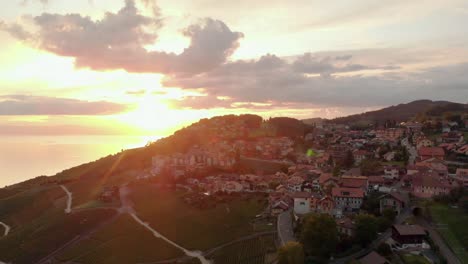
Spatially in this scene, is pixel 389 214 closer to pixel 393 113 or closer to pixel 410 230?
pixel 410 230

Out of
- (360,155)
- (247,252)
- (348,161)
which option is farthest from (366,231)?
(360,155)

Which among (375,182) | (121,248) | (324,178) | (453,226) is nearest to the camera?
(453,226)

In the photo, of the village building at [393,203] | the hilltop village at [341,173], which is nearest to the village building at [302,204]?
the hilltop village at [341,173]

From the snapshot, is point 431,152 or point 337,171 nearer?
point 431,152

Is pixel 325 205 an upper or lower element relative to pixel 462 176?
lower

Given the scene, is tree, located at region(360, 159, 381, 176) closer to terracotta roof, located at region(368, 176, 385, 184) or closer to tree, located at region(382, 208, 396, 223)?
terracotta roof, located at region(368, 176, 385, 184)

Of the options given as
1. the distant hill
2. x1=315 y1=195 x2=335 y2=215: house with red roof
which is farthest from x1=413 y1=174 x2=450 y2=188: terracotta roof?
the distant hill

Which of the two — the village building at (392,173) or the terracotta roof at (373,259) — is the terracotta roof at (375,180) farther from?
the terracotta roof at (373,259)
